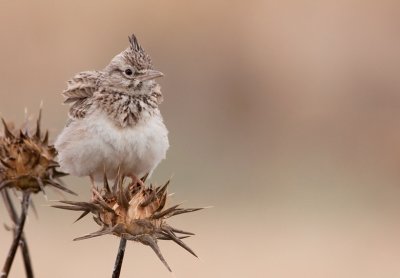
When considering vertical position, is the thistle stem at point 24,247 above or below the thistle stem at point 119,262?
above

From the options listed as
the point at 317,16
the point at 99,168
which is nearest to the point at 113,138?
the point at 99,168

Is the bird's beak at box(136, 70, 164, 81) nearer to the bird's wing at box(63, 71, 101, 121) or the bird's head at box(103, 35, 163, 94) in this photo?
the bird's head at box(103, 35, 163, 94)

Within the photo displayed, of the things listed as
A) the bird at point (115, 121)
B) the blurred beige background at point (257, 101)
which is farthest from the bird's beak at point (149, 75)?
the blurred beige background at point (257, 101)

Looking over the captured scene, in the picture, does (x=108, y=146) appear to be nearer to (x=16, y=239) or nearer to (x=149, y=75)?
(x=149, y=75)

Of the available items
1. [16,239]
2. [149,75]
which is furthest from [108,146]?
[16,239]

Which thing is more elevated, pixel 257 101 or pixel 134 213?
pixel 257 101

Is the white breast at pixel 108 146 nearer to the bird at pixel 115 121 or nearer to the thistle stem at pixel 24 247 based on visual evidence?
the bird at pixel 115 121

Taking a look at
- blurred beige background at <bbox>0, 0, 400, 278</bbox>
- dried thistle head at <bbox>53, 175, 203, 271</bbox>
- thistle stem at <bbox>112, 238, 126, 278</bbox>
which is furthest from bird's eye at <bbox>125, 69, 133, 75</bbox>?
blurred beige background at <bbox>0, 0, 400, 278</bbox>
